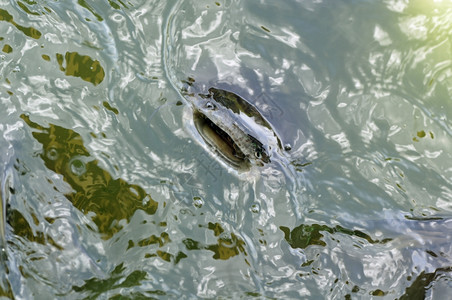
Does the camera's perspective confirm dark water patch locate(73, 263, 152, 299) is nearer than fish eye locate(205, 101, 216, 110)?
Yes

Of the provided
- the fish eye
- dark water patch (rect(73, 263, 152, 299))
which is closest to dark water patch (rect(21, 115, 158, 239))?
dark water patch (rect(73, 263, 152, 299))

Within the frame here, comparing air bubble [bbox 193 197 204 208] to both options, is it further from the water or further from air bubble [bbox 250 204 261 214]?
air bubble [bbox 250 204 261 214]

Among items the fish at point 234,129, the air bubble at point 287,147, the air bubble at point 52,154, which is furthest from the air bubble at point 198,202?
the air bubble at point 52,154

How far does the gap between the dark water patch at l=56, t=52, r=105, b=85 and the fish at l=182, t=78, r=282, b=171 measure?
0.52 metres

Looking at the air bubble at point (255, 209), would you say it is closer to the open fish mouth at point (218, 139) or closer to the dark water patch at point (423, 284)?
the open fish mouth at point (218, 139)

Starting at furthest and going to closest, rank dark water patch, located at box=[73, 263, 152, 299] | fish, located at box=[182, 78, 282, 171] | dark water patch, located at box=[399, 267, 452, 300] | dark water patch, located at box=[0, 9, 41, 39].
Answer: dark water patch, located at box=[0, 9, 41, 39], fish, located at box=[182, 78, 282, 171], dark water patch, located at box=[399, 267, 452, 300], dark water patch, located at box=[73, 263, 152, 299]

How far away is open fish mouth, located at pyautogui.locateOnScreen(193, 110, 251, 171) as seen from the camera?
109 inches

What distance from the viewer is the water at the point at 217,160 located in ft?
8.24

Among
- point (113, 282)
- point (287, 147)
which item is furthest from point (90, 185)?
point (287, 147)

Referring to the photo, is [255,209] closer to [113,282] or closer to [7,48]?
[113,282]

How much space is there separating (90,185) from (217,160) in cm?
70

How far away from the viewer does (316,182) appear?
2.76 m

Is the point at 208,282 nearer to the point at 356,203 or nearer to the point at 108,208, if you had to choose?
the point at 108,208

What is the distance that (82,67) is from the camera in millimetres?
2855
